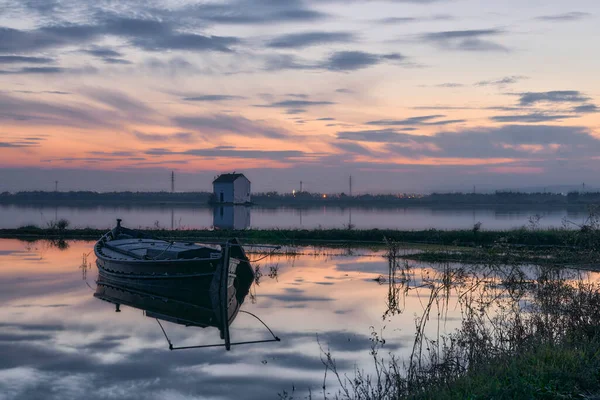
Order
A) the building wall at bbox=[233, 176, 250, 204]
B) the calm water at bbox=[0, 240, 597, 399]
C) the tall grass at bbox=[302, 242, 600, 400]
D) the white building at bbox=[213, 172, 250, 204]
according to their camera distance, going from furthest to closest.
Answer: the building wall at bbox=[233, 176, 250, 204] < the white building at bbox=[213, 172, 250, 204] < the calm water at bbox=[0, 240, 597, 399] < the tall grass at bbox=[302, 242, 600, 400]

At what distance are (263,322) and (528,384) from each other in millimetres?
10007

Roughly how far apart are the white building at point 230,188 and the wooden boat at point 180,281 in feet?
283

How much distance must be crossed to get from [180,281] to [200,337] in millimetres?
7109

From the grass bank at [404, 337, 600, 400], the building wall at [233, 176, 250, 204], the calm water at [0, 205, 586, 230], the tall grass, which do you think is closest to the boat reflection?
the tall grass

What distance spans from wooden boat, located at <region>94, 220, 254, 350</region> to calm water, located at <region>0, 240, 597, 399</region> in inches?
29.3

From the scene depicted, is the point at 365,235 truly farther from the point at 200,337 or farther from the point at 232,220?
the point at 232,220

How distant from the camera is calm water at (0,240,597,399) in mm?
11492

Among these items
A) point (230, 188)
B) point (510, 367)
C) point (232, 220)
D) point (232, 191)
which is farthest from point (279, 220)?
point (510, 367)

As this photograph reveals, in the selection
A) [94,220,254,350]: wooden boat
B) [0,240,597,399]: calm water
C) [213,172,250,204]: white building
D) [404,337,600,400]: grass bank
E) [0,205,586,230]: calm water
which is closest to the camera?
[404,337,600,400]: grass bank

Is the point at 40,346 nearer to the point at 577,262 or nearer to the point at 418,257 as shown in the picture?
the point at 577,262

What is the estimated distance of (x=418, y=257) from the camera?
3047 centimetres

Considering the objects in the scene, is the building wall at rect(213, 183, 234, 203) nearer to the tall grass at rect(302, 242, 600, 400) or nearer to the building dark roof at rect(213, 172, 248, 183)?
the building dark roof at rect(213, 172, 248, 183)

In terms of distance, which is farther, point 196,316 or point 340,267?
point 340,267

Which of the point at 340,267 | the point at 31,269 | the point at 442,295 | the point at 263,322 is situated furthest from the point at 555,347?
the point at 31,269
